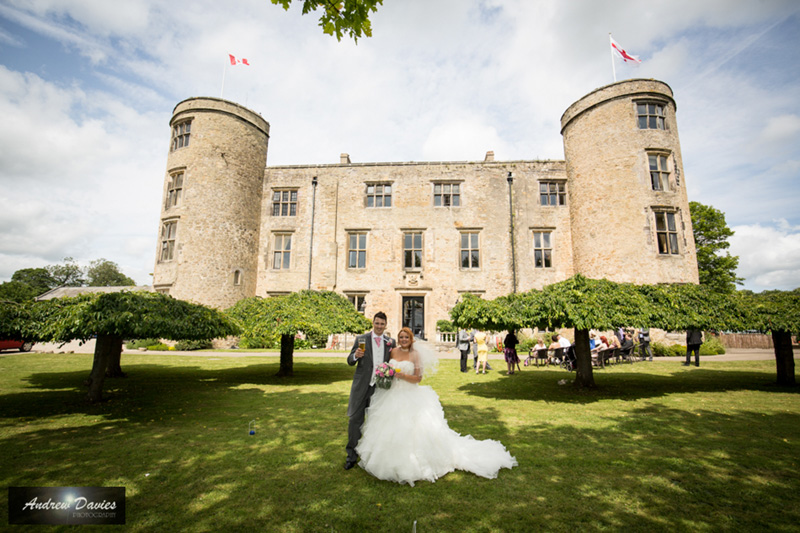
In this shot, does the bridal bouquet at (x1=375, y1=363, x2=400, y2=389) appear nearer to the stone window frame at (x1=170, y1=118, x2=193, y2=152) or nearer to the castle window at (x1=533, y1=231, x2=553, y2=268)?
the castle window at (x1=533, y1=231, x2=553, y2=268)

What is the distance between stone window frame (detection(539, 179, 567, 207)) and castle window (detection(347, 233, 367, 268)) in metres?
11.7

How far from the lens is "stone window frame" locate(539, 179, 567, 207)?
75.3ft

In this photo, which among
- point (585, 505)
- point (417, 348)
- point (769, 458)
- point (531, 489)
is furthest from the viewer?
point (417, 348)

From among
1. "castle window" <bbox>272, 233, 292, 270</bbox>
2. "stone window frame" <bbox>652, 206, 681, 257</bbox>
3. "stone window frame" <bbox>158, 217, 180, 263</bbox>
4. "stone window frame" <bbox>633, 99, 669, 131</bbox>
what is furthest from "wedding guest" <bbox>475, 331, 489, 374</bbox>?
"stone window frame" <bbox>158, 217, 180, 263</bbox>

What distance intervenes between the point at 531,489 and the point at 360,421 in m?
2.23

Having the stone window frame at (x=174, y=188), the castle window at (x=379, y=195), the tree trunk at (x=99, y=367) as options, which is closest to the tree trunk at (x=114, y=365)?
the tree trunk at (x=99, y=367)

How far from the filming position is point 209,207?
69.5 feet

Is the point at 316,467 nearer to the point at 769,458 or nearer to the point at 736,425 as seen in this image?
the point at 769,458

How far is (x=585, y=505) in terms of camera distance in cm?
367

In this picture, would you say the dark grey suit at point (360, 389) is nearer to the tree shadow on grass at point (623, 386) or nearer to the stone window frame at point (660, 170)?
the tree shadow on grass at point (623, 386)

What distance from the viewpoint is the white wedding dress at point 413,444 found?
432 centimetres

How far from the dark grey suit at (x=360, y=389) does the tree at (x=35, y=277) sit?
277 feet

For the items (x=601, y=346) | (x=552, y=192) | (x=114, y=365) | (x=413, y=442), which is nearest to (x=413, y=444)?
(x=413, y=442)

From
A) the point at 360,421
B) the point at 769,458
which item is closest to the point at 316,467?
the point at 360,421
